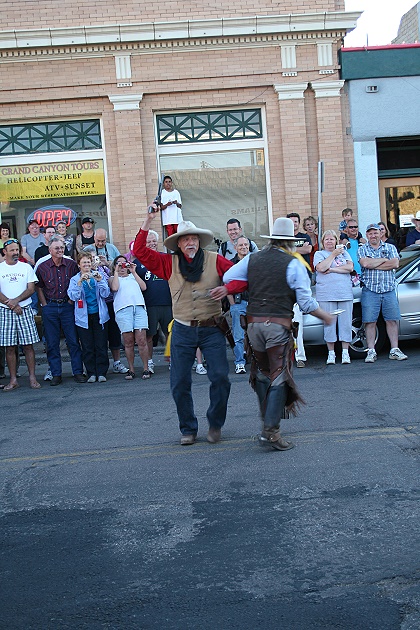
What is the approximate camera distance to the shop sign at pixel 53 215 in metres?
15.8

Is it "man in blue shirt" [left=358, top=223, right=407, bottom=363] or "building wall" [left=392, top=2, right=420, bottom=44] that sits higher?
"building wall" [left=392, top=2, right=420, bottom=44]

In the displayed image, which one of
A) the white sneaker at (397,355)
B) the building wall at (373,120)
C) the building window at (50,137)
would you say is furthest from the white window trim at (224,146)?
the white sneaker at (397,355)

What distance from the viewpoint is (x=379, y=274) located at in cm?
1145

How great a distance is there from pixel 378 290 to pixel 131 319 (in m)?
3.50

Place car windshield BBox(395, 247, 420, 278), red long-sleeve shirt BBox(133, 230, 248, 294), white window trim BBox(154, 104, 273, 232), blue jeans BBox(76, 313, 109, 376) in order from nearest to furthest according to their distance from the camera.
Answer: red long-sleeve shirt BBox(133, 230, 248, 294) → blue jeans BBox(76, 313, 109, 376) → car windshield BBox(395, 247, 420, 278) → white window trim BBox(154, 104, 273, 232)

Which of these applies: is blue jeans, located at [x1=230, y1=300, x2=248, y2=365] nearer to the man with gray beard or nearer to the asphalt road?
the asphalt road

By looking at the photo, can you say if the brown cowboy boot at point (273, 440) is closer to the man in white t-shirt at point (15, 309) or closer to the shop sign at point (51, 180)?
the man in white t-shirt at point (15, 309)

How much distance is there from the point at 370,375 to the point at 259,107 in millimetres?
7988

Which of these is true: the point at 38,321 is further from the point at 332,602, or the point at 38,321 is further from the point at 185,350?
the point at 332,602

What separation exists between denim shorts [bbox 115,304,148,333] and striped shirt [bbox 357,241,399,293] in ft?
10.5

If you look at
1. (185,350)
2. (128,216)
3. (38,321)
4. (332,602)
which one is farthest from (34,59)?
(332,602)

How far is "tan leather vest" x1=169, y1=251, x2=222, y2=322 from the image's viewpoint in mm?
7098

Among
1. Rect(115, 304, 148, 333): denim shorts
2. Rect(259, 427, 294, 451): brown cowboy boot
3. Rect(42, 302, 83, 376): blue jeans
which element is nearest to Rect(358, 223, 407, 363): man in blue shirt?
Rect(115, 304, 148, 333): denim shorts

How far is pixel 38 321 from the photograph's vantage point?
45.2 feet
